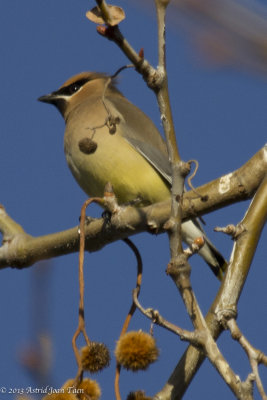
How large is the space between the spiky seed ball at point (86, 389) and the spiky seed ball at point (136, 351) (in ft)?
0.39

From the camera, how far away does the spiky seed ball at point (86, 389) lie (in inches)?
83.2

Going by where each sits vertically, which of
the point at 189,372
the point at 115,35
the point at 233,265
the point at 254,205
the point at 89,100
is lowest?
the point at 189,372

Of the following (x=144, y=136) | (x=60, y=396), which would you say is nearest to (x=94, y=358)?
(x=60, y=396)

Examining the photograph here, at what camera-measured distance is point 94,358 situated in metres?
2.27

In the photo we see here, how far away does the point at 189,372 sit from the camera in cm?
235

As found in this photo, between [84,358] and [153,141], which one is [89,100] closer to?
[153,141]

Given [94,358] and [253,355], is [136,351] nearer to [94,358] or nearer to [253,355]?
[94,358]

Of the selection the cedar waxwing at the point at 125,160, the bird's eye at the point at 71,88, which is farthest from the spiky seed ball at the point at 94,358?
the bird's eye at the point at 71,88

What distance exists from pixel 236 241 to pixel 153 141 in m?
2.42

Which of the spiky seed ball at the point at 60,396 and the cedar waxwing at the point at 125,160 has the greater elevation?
the cedar waxwing at the point at 125,160

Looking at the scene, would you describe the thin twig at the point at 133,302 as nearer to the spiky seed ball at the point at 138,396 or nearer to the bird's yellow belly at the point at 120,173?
the spiky seed ball at the point at 138,396

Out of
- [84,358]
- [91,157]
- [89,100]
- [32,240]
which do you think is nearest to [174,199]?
[84,358]

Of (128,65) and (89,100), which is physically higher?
(89,100)

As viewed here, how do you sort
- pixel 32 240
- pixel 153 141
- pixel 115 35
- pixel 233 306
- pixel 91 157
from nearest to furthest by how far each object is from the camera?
1. pixel 115 35
2. pixel 233 306
3. pixel 32 240
4. pixel 91 157
5. pixel 153 141
